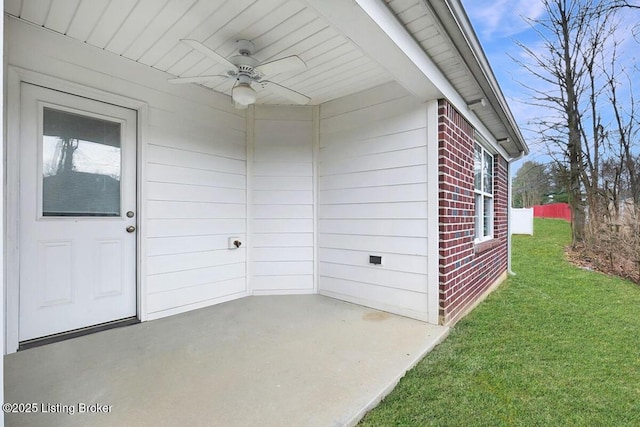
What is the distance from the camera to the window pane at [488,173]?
4.95 meters

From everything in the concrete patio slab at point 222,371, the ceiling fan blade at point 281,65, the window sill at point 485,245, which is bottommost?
the concrete patio slab at point 222,371

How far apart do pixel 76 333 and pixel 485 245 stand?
15.2 feet

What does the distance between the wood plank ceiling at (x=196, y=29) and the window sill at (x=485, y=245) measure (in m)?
2.39

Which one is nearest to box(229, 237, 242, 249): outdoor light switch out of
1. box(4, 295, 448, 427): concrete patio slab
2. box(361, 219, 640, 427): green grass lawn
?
box(4, 295, 448, 427): concrete patio slab

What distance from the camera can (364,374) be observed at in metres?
2.08

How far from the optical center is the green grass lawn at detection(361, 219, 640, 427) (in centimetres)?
180

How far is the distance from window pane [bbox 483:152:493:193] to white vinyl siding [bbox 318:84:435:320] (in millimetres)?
2360

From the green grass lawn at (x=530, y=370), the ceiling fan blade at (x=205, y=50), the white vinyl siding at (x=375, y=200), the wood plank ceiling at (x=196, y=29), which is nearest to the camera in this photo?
the green grass lawn at (x=530, y=370)

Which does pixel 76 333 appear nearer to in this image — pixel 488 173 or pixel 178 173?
pixel 178 173

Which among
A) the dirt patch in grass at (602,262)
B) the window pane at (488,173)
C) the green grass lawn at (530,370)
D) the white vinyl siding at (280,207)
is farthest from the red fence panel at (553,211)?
the white vinyl siding at (280,207)

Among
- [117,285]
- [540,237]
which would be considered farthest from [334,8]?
[540,237]

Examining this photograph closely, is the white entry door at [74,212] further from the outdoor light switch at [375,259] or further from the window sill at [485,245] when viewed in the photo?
the window sill at [485,245]

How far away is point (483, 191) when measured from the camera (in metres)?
4.68

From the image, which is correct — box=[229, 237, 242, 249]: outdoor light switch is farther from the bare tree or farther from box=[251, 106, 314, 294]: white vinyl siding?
the bare tree
